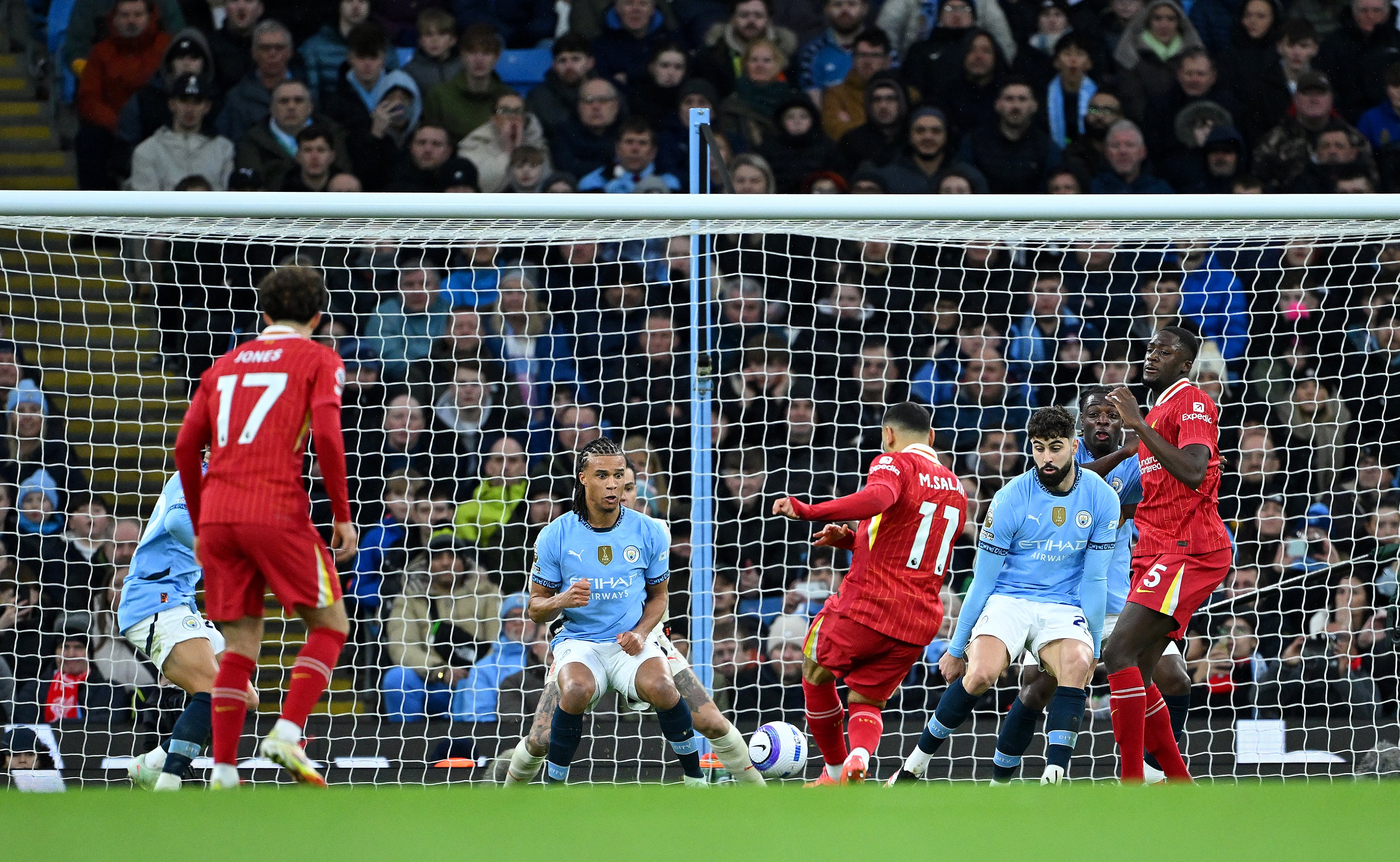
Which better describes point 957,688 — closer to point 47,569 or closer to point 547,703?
point 547,703

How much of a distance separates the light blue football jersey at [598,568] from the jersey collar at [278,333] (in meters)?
2.13

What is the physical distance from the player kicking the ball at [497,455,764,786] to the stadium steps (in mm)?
6104

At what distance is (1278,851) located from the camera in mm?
3291

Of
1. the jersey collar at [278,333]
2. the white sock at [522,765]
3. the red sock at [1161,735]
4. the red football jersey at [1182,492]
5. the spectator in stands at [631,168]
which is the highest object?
the spectator in stands at [631,168]

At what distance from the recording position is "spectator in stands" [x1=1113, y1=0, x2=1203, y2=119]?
1027 cm

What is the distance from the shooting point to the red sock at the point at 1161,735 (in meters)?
6.39

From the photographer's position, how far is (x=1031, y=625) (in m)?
6.26

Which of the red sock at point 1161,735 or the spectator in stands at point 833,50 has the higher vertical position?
the spectator in stands at point 833,50

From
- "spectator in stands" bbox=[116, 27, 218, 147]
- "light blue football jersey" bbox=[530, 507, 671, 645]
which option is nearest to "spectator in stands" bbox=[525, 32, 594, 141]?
"spectator in stands" bbox=[116, 27, 218, 147]

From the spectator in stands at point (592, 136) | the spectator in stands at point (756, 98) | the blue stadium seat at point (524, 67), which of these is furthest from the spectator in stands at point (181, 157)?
the spectator in stands at point (756, 98)

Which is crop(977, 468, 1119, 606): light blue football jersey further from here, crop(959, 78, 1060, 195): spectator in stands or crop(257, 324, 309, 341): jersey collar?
crop(959, 78, 1060, 195): spectator in stands

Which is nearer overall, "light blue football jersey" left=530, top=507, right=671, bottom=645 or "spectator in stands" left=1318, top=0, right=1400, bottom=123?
"light blue football jersey" left=530, top=507, right=671, bottom=645

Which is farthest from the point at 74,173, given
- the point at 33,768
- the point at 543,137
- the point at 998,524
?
the point at 998,524

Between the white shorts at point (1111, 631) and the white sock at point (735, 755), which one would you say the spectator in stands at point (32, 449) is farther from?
the white shorts at point (1111, 631)
